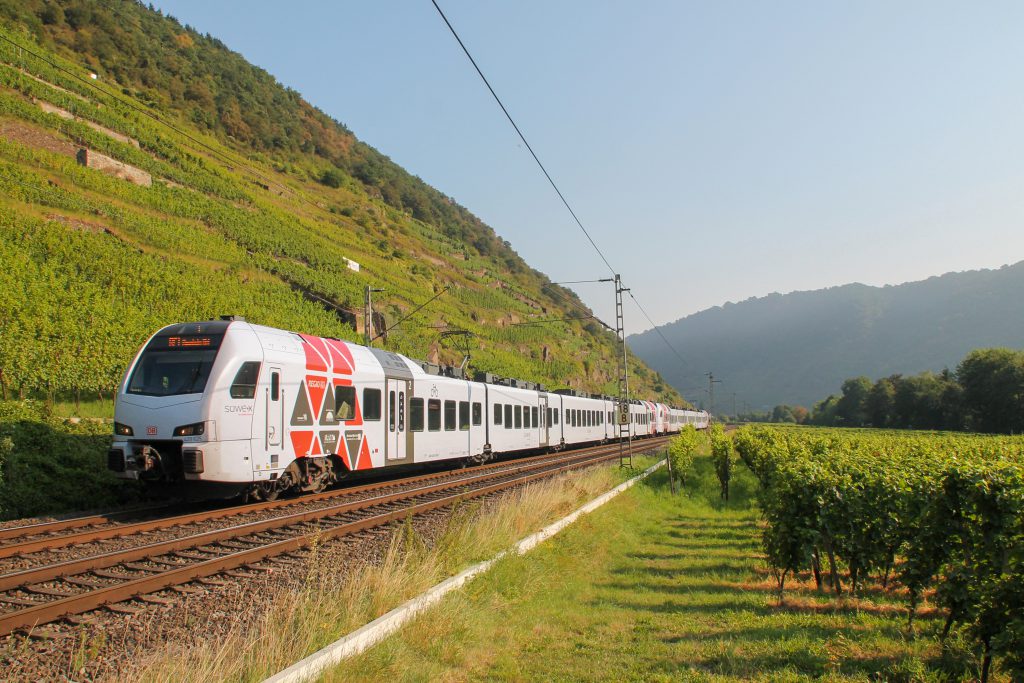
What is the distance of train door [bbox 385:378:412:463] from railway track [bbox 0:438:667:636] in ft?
7.41

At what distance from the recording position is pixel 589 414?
39.7 m

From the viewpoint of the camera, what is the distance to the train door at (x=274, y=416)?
12.4 metres

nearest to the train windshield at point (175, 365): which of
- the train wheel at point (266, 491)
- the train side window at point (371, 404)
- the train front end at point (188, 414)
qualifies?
the train front end at point (188, 414)

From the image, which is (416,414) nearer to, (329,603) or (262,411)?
(262,411)

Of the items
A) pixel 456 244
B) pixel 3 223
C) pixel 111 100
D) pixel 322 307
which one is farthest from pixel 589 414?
pixel 456 244

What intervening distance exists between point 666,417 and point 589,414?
2535 cm

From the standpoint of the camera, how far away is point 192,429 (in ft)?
37.1

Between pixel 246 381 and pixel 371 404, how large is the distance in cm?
436

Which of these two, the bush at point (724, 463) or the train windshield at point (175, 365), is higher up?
the train windshield at point (175, 365)

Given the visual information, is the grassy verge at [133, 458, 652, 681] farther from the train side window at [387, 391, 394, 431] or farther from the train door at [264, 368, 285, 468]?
the train side window at [387, 391, 394, 431]

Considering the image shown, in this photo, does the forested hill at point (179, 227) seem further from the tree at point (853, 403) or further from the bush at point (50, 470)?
the tree at point (853, 403)

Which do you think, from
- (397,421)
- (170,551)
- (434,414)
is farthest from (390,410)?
(170,551)

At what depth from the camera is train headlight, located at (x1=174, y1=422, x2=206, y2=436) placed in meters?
11.3

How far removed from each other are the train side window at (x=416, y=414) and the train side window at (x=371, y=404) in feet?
5.82
